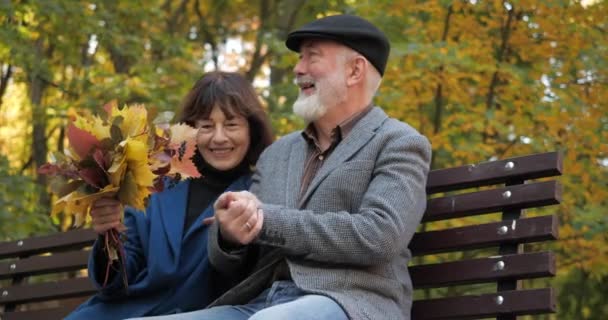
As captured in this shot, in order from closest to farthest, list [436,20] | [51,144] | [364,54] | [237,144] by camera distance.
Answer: [364,54] < [237,144] < [436,20] < [51,144]

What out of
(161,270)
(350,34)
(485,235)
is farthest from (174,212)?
(485,235)

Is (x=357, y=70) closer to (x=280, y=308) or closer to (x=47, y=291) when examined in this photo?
(x=280, y=308)

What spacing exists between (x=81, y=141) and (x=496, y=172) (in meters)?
1.54

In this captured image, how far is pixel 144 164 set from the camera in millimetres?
4035

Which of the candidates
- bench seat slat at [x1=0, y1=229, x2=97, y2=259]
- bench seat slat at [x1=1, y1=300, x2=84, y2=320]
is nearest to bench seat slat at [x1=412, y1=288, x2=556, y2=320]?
bench seat slat at [x1=0, y1=229, x2=97, y2=259]

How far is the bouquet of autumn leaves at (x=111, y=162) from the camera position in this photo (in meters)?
4.04

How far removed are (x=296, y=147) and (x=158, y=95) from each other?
6565 millimetres

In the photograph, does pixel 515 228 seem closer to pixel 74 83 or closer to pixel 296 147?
pixel 296 147

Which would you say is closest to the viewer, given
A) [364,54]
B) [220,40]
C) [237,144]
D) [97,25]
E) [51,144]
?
[364,54]

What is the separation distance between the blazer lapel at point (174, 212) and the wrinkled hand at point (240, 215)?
679mm

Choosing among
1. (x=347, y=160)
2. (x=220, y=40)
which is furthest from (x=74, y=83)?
(x=347, y=160)

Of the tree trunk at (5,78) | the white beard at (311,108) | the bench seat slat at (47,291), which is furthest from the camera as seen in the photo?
the tree trunk at (5,78)

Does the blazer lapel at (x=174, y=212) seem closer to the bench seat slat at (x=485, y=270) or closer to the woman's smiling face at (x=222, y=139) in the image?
the woman's smiling face at (x=222, y=139)

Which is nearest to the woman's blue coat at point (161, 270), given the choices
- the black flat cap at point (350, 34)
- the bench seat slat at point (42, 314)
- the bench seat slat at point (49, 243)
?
the black flat cap at point (350, 34)
